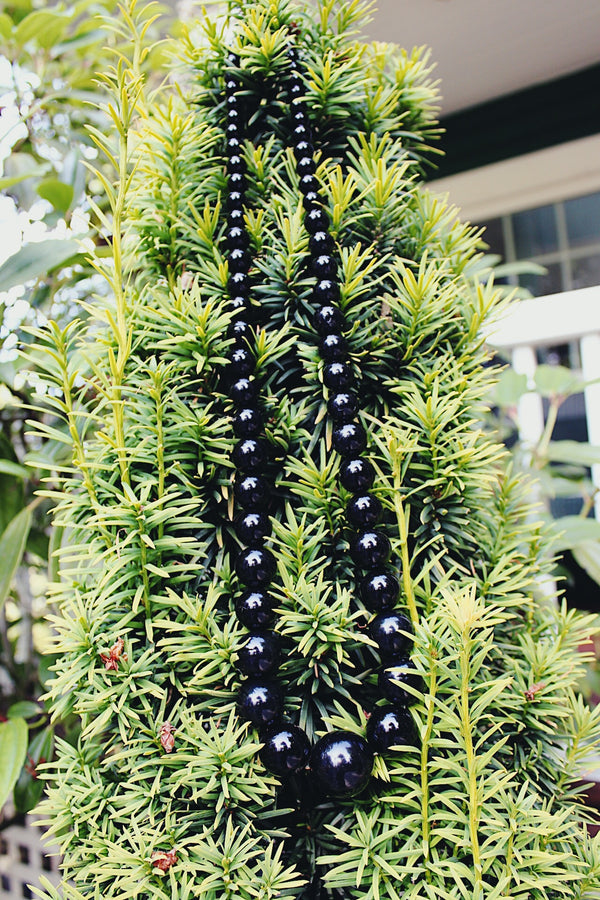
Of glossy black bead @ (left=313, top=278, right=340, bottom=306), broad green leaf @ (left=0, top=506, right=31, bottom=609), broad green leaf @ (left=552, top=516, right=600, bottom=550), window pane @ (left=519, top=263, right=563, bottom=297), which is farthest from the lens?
window pane @ (left=519, top=263, right=563, bottom=297)

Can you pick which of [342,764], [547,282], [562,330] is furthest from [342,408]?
[547,282]

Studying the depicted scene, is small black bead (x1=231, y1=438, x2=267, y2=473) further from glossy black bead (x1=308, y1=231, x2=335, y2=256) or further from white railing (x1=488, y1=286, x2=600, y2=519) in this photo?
white railing (x1=488, y1=286, x2=600, y2=519)

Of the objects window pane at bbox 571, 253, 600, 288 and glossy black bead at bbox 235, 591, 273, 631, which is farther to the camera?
window pane at bbox 571, 253, 600, 288

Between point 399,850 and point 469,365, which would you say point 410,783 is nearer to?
point 399,850

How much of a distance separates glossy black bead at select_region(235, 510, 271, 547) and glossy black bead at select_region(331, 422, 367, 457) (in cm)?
8

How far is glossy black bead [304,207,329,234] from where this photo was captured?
1.53 feet

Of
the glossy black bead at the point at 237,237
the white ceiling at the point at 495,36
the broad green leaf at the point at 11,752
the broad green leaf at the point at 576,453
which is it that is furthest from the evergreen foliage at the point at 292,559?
the white ceiling at the point at 495,36

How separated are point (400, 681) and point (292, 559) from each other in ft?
0.36

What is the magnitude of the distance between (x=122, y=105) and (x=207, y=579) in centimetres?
37

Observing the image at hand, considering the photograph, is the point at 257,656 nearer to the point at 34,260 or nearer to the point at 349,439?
the point at 349,439

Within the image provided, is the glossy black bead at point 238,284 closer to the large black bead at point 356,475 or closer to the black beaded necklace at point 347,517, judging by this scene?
the black beaded necklace at point 347,517

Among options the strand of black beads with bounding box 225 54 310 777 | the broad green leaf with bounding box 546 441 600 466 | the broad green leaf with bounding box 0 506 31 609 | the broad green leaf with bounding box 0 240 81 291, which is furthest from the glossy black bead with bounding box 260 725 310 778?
the broad green leaf with bounding box 546 441 600 466

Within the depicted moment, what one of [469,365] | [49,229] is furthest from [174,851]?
[49,229]

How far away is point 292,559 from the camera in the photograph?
0.40m
